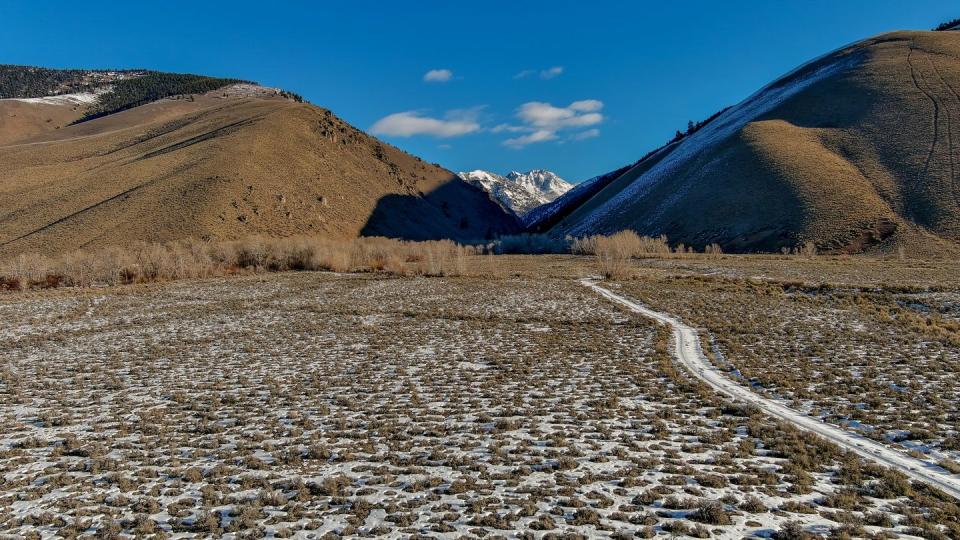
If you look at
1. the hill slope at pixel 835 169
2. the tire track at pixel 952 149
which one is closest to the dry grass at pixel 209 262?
the hill slope at pixel 835 169

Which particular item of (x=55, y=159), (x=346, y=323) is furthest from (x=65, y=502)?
(x=55, y=159)

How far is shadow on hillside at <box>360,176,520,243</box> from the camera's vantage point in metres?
106

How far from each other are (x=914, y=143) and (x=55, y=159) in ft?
436

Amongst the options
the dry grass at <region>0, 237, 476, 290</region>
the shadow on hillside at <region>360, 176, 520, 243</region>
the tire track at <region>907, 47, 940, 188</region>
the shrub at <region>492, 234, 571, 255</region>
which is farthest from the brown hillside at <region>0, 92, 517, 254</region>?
the tire track at <region>907, 47, 940, 188</region>

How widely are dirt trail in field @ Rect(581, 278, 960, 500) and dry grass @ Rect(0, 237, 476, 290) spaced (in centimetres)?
3241

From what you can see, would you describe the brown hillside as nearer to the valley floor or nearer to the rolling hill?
the rolling hill

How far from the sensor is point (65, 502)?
7.91m

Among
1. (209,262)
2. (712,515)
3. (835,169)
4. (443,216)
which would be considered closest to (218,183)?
(209,262)

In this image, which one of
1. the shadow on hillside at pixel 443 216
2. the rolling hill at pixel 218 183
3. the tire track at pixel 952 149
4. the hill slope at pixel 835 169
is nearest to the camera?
the hill slope at pixel 835 169

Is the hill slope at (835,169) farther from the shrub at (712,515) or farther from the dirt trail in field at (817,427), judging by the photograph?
the shrub at (712,515)

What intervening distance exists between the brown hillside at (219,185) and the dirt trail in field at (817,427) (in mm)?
65509

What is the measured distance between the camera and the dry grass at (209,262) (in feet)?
153

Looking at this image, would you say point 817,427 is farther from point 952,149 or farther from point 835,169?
point 952,149

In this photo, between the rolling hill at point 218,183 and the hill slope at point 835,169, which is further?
the rolling hill at point 218,183
